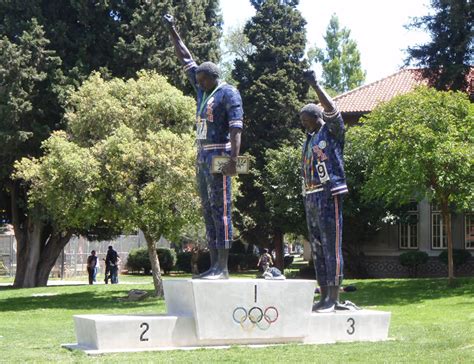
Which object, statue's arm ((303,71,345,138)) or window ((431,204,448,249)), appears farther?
window ((431,204,448,249))

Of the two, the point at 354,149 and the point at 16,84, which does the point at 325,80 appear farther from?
the point at 16,84

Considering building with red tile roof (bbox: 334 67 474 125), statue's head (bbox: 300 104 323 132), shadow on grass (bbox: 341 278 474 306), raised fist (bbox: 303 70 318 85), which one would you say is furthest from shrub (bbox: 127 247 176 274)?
raised fist (bbox: 303 70 318 85)

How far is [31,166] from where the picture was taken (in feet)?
78.8

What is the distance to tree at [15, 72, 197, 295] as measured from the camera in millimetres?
22375

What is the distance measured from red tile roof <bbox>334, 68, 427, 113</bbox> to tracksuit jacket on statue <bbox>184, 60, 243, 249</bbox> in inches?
1048

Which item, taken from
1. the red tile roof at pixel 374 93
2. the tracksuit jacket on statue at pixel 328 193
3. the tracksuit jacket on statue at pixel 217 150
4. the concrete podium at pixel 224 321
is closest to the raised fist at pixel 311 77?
the tracksuit jacket on statue at pixel 328 193

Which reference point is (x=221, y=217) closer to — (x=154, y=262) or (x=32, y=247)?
(x=154, y=262)

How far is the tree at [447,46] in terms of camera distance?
89.7 feet

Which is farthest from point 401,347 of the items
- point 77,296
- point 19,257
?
point 19,257

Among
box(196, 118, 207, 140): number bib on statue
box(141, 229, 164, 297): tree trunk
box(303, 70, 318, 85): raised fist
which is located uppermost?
box(303, 70, 318, 85): raised fist

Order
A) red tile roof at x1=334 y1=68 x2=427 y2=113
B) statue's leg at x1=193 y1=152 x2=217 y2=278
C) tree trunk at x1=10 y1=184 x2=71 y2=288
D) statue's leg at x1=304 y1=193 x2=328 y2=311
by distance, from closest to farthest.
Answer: statue's leg at x1=193 y1=152 x2=217 y2=278 → statue's leg at x1=304 y1=193 x2=328 y2=311 → tree trunk at x1=10 y1=184 x2=71 y2=288 → red tile roof at x1=334 y1=68 x2=427 y2=113

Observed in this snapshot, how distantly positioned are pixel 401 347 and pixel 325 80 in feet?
182

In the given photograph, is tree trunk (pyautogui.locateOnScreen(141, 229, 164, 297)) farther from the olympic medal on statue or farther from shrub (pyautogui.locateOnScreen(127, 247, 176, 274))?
shrub (pyautogui.locateOnScreen(127, 247, 176, 274))

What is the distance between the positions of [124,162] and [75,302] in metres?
5.01
